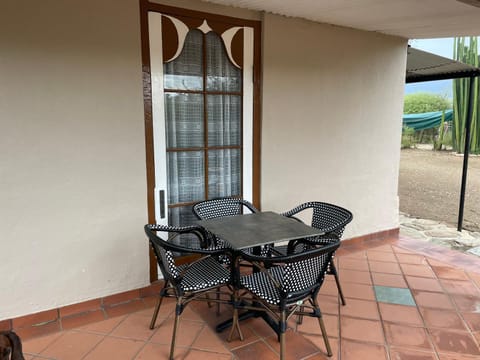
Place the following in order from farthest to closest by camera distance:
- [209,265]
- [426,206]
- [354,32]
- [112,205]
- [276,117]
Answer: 1. [426,206]
2. [354,32]
3. [276,117]
4. [112,205]
5. [209,265]

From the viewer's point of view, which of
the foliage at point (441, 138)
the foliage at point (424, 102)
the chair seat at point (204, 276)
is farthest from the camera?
the foliage at point (424, 102)

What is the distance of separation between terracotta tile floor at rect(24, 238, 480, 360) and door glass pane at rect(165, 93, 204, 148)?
134 cm

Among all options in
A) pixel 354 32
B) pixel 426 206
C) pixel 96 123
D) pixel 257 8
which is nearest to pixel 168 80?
pixel 96 123

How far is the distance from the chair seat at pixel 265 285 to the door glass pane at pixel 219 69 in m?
1.66

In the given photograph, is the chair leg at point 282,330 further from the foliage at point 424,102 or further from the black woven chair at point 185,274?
the foliage at point 424,102

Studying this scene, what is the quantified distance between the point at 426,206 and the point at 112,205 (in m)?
6.10

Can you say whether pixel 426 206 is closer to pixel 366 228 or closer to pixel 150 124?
pixel 366 228

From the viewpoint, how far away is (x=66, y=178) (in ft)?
8.38

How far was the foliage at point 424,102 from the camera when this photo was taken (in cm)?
1484

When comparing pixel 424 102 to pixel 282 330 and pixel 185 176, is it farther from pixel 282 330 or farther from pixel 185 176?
pixel 282 330

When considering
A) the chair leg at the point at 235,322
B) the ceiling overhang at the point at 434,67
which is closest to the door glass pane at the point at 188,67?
the chair leg at the point at 235,322

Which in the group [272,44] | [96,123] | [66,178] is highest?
[272,44]

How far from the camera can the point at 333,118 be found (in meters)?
3.87

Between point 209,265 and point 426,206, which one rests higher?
point 209,265
